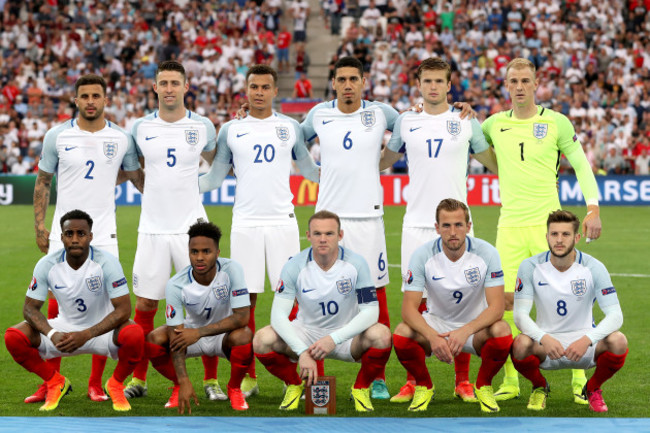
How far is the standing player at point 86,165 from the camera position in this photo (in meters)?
7.58

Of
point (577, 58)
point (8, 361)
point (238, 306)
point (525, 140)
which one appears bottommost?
point (8, 361)

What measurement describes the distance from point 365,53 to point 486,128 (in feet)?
67.3

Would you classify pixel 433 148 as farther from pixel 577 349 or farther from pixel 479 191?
pixel 479 191

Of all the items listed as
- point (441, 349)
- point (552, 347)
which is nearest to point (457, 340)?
point (441, 349)

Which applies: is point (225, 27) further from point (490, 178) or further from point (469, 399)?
point (469, 399)

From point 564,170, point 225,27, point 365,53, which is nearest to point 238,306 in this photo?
point 564,170

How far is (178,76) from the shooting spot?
767 centimetres

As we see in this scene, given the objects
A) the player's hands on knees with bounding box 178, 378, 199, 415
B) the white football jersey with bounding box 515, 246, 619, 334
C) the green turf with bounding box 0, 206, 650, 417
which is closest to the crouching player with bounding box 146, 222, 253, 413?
the player's hands on knees with bounding box 178, 378, 199, 415

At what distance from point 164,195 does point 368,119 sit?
1.70m

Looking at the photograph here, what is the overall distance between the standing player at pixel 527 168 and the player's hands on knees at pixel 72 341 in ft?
10.3

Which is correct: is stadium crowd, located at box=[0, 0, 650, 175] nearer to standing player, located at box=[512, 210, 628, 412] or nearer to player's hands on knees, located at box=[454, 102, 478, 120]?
player's hands on knees, located at box=[454, 102, 478, 120]

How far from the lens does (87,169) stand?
24.9ft

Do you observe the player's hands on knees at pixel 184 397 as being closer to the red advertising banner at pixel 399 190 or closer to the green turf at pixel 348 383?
the green turf at pixel 348 383

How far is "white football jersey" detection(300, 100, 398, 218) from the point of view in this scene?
7.70 metres
